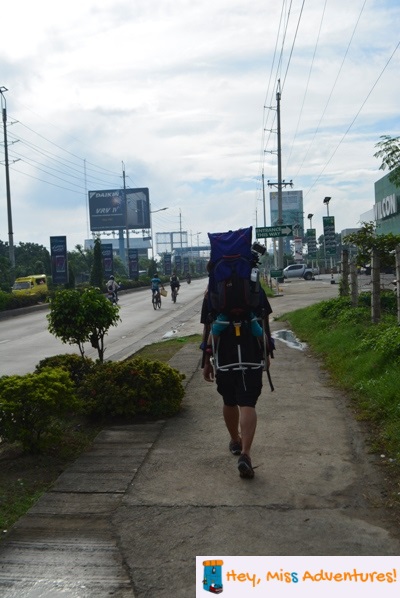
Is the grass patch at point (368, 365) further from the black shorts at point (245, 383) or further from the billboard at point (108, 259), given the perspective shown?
the billboard at point (108, 259)

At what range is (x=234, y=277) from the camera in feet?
17.2

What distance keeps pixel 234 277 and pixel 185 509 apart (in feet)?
5.36

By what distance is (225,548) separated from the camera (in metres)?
3.98

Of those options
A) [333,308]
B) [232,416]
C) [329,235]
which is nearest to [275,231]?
[329,235]

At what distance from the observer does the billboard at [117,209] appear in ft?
411

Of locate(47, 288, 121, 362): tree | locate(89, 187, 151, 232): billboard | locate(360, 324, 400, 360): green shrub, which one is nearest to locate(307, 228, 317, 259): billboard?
locate(89, 187, 151, 232): billboard

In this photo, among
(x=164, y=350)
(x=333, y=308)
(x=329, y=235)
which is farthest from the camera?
(x=329, y=235)

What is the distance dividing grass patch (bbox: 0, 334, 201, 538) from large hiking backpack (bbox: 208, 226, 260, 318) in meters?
1.83

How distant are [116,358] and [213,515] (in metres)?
10.5

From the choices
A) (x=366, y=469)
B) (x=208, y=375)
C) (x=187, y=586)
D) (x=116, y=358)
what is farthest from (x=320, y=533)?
(x=116, y=358)

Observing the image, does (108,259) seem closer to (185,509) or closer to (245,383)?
(245,383)

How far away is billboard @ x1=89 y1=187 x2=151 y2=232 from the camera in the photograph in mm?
125125

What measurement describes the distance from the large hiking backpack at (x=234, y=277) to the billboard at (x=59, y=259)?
126ft

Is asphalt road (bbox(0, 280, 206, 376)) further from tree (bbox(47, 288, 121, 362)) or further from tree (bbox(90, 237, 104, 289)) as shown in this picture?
tree (bbox(90, 237, 104, 289))
